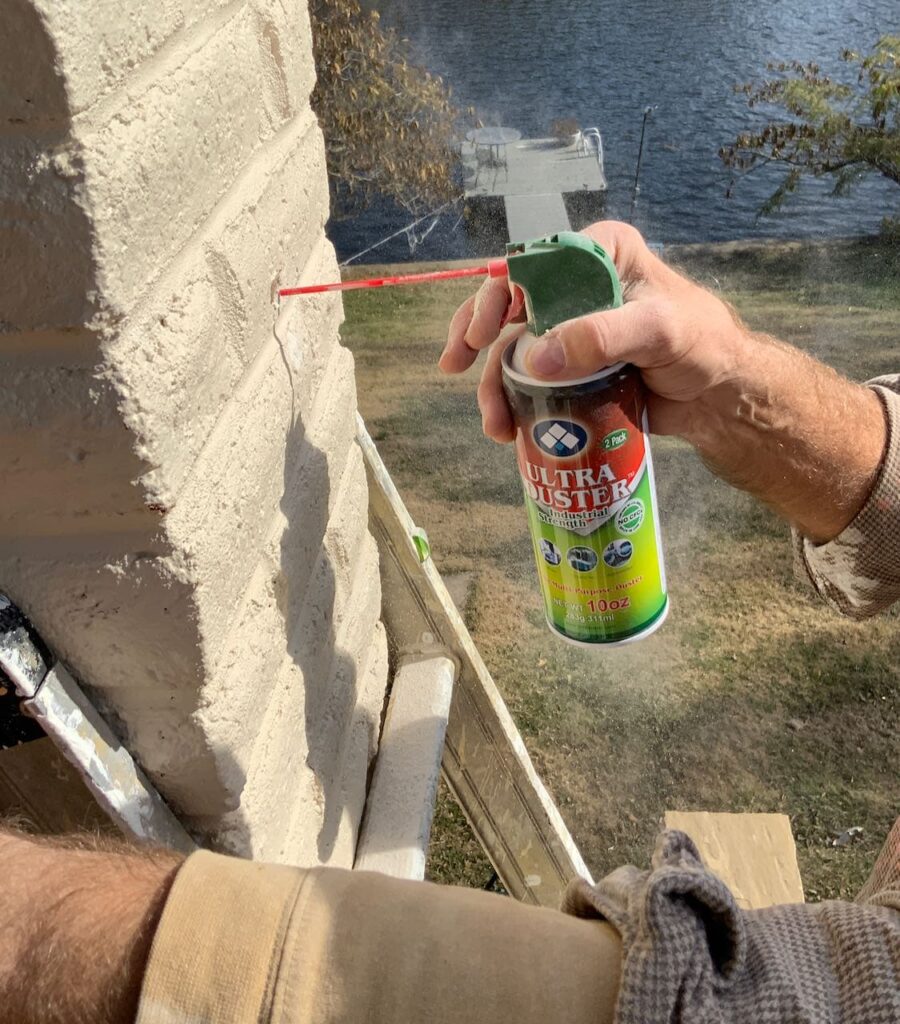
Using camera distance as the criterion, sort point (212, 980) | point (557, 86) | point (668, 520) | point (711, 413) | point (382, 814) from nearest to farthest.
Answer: point (212, 980), point (711, 413), point (382, 814), point (668, 520), point (557, 86)

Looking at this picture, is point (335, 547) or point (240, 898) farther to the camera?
point (335, 547)

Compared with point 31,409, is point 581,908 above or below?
below

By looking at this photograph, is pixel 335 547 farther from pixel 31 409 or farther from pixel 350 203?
pixel 350 203

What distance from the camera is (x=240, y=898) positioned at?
0.83 m

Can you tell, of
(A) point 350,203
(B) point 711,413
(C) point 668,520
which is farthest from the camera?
(A) point 350,203

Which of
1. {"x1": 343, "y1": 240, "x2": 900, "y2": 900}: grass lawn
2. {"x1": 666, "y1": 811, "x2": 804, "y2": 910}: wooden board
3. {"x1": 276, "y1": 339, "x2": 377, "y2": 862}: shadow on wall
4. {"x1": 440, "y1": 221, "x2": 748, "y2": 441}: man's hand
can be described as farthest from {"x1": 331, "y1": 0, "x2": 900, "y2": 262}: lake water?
{"x1": 276, "y1": 339, "x2": 377, "y2": 862}: shadow on wall

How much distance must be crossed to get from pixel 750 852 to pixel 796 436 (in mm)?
1550

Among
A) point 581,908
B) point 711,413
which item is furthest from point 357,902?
point 711,413

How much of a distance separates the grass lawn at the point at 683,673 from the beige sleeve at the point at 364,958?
7.60 feet

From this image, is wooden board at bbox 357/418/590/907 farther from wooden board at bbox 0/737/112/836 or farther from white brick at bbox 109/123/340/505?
wooden board at bbox 0/737/112/836

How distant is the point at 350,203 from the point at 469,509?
2.21 meters

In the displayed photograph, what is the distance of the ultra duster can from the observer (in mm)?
1153

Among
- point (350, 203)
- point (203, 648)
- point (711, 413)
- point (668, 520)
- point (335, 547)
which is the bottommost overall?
point (668, 520)

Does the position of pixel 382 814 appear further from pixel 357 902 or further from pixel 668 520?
pixel 668 520
